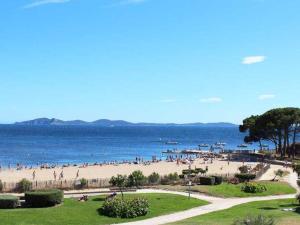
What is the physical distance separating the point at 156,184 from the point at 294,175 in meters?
20.5

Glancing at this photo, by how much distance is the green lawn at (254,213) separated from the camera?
111 feet

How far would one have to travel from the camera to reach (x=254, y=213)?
37.8 metres

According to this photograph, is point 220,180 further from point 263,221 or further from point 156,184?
point 263,221

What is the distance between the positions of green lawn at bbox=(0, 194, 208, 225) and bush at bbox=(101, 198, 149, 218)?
51 cm

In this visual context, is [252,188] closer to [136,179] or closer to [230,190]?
[230,190]

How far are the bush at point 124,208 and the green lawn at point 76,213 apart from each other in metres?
0.51

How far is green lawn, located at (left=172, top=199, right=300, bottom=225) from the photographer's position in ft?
111

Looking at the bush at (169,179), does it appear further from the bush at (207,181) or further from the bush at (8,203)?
the bush at (8,203)

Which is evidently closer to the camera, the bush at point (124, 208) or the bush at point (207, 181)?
the bush at point (124, 208)

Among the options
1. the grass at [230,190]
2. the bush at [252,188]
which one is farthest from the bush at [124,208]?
the bush at [252,188]

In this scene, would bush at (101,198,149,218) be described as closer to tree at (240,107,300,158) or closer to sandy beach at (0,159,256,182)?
sandy beach at (0,159,256,182)

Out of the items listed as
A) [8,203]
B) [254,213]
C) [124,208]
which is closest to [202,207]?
[254,213]

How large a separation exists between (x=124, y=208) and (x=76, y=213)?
3290mm

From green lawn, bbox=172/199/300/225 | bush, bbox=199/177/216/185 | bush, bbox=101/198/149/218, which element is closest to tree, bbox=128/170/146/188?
bush, bbox=199/177/216/185
